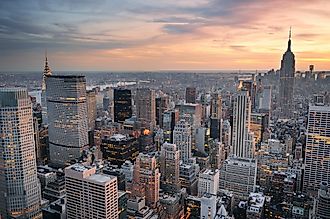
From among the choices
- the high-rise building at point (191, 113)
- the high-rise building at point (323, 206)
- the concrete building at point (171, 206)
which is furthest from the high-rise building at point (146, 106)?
the high-rise building at point (323, 206)

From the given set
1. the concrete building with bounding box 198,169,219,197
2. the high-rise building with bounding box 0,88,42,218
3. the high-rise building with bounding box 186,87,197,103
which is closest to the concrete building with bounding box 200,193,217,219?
the concrete building with bounding box 198,169,219,197

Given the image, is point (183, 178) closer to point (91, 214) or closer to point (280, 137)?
point (91, 214)

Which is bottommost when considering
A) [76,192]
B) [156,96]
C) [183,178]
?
[183,178]

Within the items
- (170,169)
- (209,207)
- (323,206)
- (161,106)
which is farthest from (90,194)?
(161,106)

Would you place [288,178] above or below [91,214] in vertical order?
below

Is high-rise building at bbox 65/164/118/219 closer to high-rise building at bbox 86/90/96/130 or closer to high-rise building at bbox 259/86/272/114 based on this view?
high-rise building at bbox 86/90/96/130

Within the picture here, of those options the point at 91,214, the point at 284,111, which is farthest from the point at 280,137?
the point at 91,214

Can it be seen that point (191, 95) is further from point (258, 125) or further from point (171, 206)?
point (171, 206)
